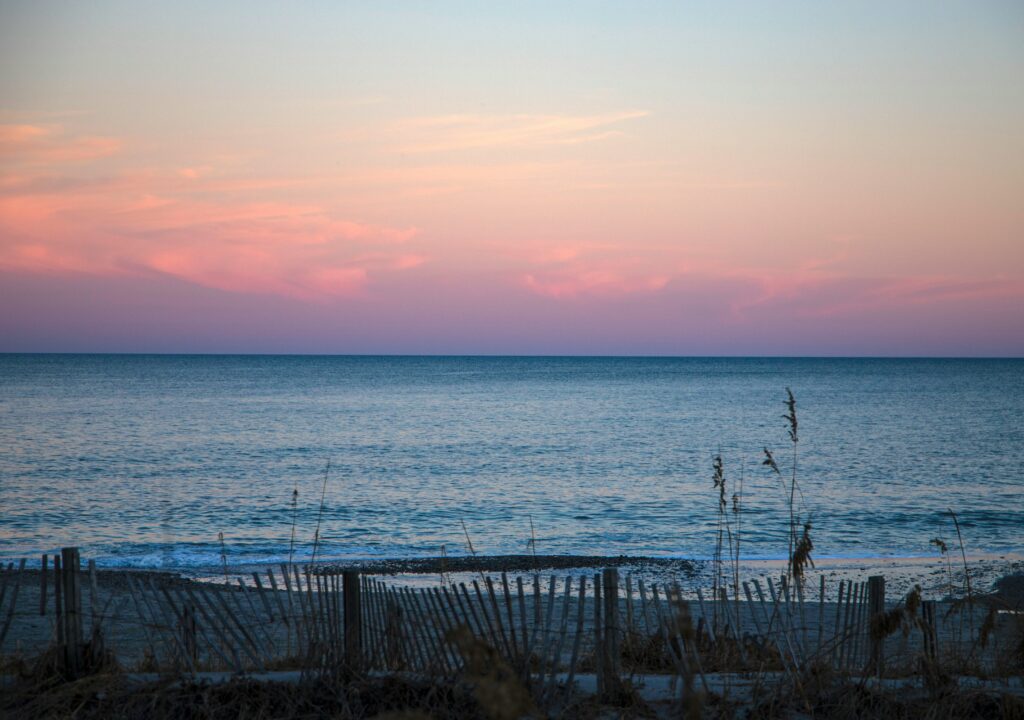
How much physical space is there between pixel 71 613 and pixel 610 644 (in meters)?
3.68

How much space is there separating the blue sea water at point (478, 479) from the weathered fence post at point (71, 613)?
11.4 meters

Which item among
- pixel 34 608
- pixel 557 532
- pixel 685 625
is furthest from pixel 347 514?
pixel 685 625

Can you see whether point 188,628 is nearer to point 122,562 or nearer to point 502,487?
point 122,562

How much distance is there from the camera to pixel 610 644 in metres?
5.90

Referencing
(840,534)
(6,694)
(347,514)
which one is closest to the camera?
(6,694)

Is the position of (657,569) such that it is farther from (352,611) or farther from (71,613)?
(71,613)

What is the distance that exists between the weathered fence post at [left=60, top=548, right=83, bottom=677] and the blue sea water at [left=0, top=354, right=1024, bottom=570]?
11.4 m

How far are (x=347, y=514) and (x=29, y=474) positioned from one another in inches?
469

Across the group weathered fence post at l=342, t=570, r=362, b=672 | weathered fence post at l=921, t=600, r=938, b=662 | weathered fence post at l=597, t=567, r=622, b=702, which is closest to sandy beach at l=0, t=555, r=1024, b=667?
weathered fence post at l=921, t=600, r=938, b=662

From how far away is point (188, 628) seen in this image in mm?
6297

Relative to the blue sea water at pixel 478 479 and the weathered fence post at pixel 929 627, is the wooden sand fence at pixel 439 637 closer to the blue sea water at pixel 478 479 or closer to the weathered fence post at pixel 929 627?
the weathered fence post at pixel 929 627

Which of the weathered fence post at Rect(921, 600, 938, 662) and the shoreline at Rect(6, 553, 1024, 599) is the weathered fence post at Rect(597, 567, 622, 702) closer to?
the weathered fence post at Rect(921, 600, 938, 662)

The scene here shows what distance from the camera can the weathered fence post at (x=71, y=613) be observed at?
6223 mm

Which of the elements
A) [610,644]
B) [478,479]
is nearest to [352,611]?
[610,644]
